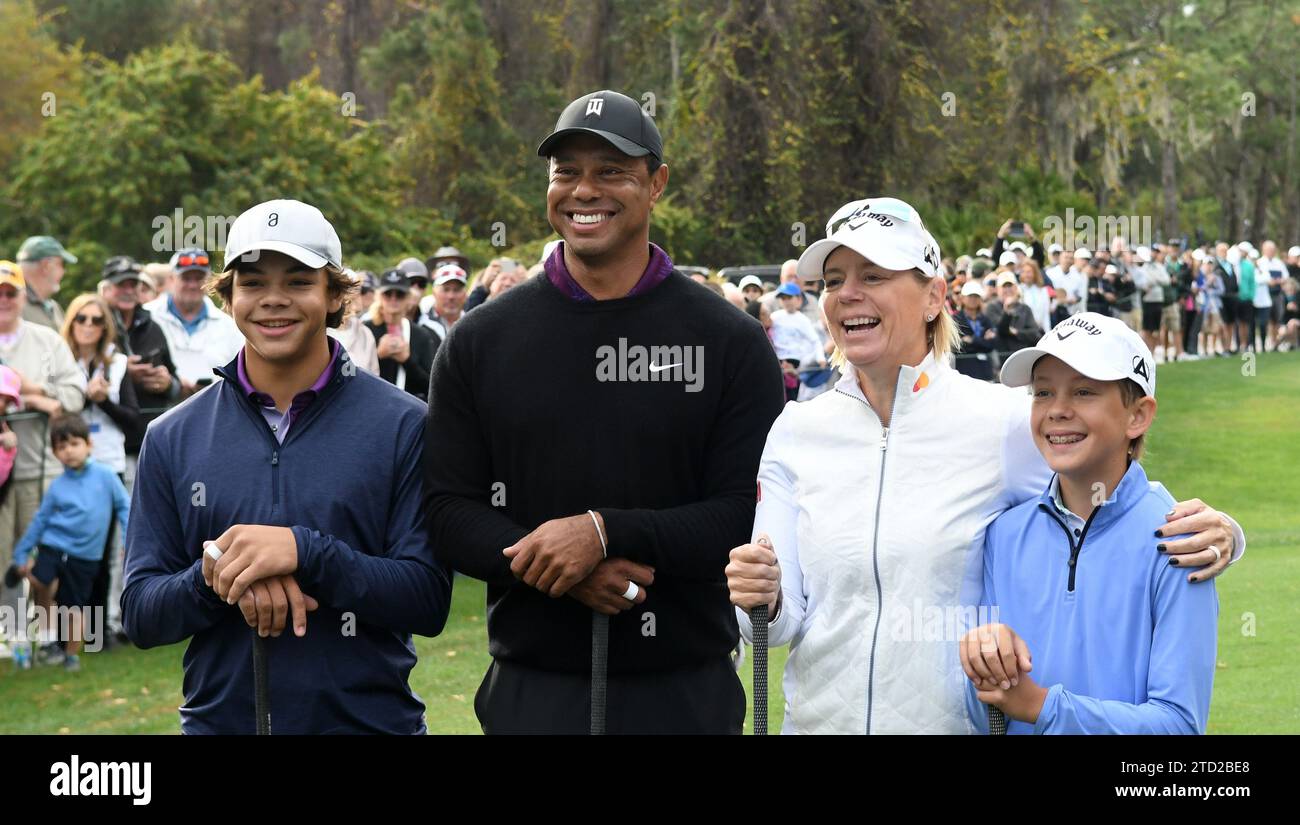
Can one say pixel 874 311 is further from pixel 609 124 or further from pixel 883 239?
pixel 609 124

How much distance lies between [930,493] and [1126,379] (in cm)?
49

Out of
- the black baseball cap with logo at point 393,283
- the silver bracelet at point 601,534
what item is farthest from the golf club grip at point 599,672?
the black baseball cap with logo at point 393,283

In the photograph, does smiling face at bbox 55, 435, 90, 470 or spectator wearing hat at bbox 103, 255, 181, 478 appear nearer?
smiling face at bbox 55, 435, 90, 470

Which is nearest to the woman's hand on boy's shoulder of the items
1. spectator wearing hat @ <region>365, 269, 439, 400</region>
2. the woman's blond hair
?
the woman's blond hair

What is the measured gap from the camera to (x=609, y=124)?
4.07m

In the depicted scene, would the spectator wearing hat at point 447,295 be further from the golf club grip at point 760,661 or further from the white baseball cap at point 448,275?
the golf club grip at point 760,661

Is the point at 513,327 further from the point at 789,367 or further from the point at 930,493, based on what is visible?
the point at 789,367

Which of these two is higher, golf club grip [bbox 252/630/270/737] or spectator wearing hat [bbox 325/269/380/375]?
spectator wearing hat [bbox 325/269/380/375]

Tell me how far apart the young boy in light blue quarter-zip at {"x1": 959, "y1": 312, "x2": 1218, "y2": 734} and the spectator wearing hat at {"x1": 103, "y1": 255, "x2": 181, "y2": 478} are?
26.9 ft

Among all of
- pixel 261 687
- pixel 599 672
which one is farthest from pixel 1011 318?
pixel 261 687

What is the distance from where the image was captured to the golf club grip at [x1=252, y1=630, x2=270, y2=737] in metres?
3.79

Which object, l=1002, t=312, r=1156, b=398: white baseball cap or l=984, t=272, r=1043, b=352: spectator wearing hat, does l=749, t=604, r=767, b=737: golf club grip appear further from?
l=984, t=272, r=1043, b=352: spectator wearing hat

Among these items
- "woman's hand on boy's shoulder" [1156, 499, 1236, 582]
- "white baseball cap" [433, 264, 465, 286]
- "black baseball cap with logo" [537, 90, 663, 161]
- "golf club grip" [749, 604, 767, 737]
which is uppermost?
"white baseball cap" [433, 264, 465, 286]

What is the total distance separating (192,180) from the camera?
26422 millimetres
